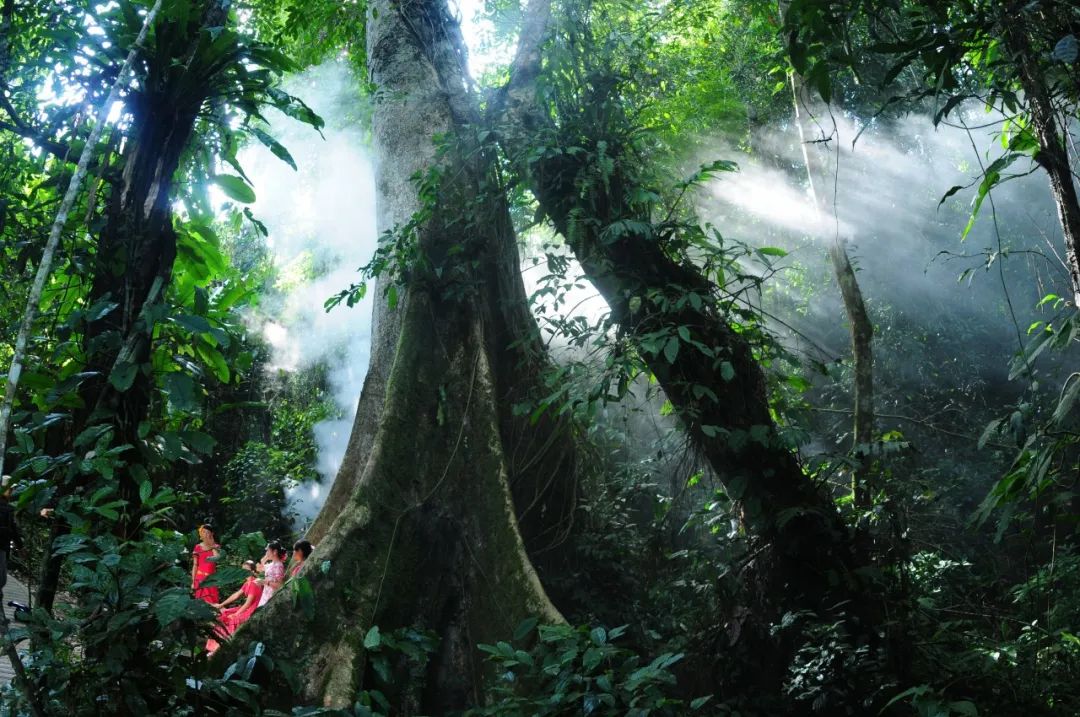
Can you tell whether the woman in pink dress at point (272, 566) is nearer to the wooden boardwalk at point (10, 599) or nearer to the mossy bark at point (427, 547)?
the wooden boardwalk at point (10, 599)

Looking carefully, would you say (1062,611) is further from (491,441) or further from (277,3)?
(277,3)

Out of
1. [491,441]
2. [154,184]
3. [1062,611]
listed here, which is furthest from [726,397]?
[1062,611]

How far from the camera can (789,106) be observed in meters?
14.1

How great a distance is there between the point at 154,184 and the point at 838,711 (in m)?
3.69

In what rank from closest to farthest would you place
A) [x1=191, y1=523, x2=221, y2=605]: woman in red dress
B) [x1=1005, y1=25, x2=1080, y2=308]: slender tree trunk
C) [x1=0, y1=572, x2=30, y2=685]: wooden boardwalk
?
[x1=1005, y1=25, x2=1080, y2=308]: slender tree trunk, [x1=191, y1=523, x2=221, y2=605]: woman in red dress, [x1=0, y1=572, x2=30, y2=685]: wooden boardwalk

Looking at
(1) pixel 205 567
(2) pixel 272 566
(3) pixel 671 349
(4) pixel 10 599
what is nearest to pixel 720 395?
(3) pixel 671 349

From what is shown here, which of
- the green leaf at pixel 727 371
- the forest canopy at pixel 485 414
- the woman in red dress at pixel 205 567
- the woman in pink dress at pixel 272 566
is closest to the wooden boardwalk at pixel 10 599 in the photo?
the woman in red dress at pixel 205 567

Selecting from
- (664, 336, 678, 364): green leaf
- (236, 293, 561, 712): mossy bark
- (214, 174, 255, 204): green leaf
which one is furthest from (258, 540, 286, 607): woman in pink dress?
(664, 336, 678, 364): green leaf

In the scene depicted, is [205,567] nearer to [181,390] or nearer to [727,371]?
[181,390]

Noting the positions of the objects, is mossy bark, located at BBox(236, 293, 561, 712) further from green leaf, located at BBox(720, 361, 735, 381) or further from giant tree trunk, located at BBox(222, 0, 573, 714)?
green leaf, located at BBox(720, 361, 735, 381)

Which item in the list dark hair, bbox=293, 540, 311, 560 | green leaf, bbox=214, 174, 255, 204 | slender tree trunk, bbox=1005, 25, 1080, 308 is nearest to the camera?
slender tree trunk, bbox=1005, 25, 1080, 308

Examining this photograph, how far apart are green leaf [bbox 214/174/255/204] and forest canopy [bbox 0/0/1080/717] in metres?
0.02

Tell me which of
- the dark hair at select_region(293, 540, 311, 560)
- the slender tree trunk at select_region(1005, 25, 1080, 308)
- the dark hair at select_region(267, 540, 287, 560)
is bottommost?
the dark hair at select_region(293, 540, 311, 560)

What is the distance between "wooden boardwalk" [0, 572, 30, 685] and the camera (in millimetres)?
5355
